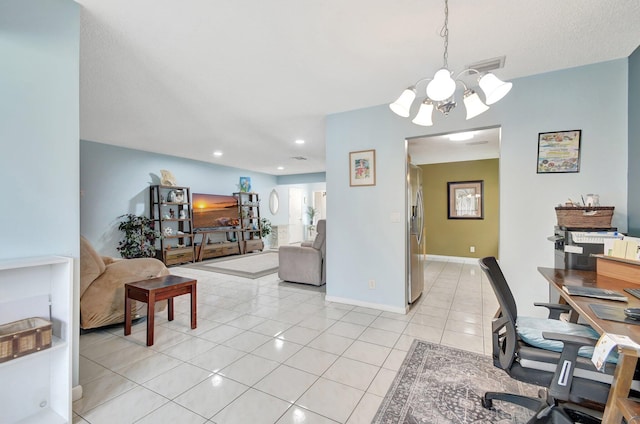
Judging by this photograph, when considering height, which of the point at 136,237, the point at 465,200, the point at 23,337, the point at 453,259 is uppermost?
the point at 465,200

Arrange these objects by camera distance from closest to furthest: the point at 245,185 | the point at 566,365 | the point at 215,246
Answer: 1. the point at 566,365
2. the point at 215,246
3. the point at 245,185

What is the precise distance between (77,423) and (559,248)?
3470 mm

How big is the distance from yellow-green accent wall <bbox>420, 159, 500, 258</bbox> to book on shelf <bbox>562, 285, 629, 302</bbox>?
4808 millimetres

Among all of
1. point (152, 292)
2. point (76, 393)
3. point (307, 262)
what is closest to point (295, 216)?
point (307, 262)

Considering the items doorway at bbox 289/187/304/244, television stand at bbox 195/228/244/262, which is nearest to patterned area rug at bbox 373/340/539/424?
television stand at bbox 195/228/244/262

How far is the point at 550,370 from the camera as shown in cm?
134

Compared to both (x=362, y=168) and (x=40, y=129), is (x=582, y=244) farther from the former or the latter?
(x=40, y=129)

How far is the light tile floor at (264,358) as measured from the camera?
170 cm

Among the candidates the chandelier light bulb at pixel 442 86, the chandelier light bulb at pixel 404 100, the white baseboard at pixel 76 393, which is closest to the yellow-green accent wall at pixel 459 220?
the chandelier light bulb at pixel 404 100

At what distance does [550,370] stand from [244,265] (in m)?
5.51

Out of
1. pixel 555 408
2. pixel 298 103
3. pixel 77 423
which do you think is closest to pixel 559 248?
pixel 555 408

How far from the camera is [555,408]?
4.68 ft

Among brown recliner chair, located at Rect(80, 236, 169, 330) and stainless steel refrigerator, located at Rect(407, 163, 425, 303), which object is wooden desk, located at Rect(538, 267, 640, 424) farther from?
brown recliner chair, located at Rect(80, 236, 169, 330)

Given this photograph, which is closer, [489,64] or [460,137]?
[489,64]
